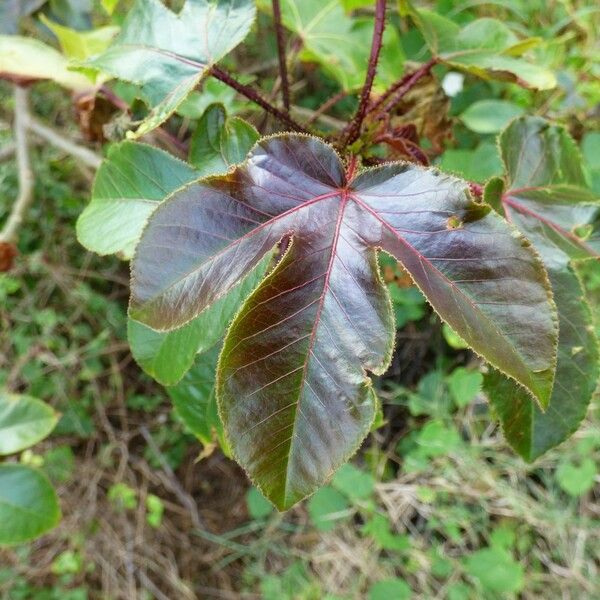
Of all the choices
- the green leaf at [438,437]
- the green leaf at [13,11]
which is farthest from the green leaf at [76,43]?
the green leaf at [438,437]

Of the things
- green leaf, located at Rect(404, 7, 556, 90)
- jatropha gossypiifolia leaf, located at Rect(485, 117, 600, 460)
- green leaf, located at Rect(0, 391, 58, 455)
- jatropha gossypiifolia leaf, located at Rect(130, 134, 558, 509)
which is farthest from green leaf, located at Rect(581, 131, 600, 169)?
green leaf, located at Rect(0, 391, 58, 455)

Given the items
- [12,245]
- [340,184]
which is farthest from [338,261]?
[12,245]

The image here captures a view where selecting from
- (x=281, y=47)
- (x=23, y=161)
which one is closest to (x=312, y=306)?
(x=281, y=47)

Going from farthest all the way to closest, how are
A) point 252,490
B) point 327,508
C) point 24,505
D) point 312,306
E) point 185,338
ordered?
point 252,490
point 327,508
point 24,505
point 185,338
point 312,306

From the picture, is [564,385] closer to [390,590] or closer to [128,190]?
[128,190]

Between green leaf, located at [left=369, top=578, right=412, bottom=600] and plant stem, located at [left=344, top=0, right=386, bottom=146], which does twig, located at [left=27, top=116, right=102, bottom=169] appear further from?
green leaf, located at [left=369, top=578, right=412, bottom=600]

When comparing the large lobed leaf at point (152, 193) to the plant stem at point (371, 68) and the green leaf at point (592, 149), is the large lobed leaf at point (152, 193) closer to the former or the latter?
the plant stem at point (371, 68)
